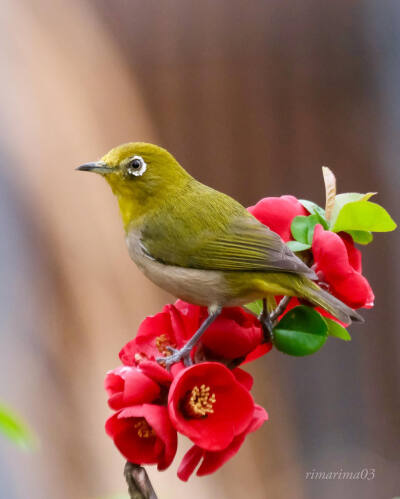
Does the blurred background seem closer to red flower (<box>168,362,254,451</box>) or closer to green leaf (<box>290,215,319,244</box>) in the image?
green leaf (<box>290,215,319,244</box>)

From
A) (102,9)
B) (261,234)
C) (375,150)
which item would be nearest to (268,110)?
(375,150)

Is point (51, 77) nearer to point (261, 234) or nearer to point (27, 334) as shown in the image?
point (27, 334)

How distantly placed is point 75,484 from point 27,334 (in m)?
0.85

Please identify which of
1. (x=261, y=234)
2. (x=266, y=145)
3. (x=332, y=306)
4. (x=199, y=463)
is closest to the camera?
(x=199, y=463)

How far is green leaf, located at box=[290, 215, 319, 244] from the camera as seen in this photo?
53.3 inches

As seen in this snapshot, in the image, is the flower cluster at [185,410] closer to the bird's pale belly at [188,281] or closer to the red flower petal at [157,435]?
the red flower petal at [157,435]

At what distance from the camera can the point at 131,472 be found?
1.03 metres

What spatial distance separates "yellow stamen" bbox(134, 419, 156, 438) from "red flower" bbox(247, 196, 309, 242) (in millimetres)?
536

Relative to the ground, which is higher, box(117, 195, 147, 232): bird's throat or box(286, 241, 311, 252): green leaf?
box(117, 195, 147, 232): bird's throat

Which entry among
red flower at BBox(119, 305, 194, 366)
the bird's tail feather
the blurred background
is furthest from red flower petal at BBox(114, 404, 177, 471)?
the blurred background

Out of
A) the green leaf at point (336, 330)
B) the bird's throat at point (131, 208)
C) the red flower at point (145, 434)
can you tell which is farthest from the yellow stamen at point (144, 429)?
the bird's throat at point (131, 208)

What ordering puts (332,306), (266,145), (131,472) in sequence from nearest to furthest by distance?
(131,472), (332,306), (266,145)

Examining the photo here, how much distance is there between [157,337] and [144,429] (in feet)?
0.66

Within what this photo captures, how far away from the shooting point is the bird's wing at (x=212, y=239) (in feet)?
4.82
